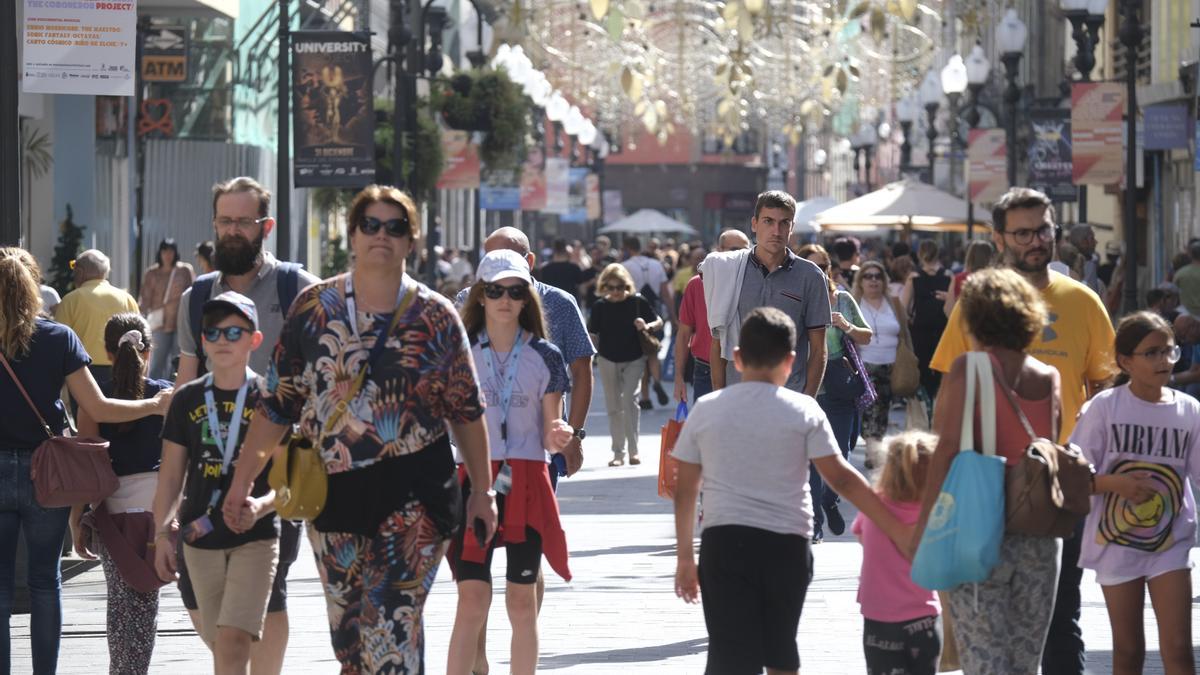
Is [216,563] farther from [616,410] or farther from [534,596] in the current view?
[616,410]

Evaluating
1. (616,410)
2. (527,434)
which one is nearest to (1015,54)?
(616,410)

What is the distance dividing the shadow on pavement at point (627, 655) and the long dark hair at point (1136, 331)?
2.70m

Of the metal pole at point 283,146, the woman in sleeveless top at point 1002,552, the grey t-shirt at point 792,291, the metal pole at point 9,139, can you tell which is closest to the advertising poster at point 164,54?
the metal pole at point 283,146

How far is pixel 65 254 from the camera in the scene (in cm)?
2384

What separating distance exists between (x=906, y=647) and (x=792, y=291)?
405 centimetres

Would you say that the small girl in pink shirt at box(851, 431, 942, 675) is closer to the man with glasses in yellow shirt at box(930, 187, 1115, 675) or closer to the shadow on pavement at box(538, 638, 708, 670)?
the man with glasses in yellow shirt at box(930, 187, 1115, 675)

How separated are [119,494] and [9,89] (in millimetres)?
3541

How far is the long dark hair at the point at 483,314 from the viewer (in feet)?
27.7

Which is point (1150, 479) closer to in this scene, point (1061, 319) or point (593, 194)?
point (1061, 319)

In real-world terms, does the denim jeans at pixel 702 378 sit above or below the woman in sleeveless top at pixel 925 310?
below

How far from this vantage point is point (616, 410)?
19594 millimetres

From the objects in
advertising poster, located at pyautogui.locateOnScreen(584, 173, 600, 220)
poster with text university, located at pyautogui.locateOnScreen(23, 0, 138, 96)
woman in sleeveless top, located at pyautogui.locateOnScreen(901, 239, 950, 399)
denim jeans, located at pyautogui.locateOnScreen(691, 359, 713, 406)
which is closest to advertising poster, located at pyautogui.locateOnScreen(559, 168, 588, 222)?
advertising poster, located at pyautogui.locateOnScreen(584, 173, 600, 220)

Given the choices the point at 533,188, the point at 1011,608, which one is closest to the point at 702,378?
the point at 1011,608

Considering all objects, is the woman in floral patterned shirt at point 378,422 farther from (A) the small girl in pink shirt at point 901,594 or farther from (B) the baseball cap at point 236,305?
(A) the small girl in pink shirt at point 901,594
